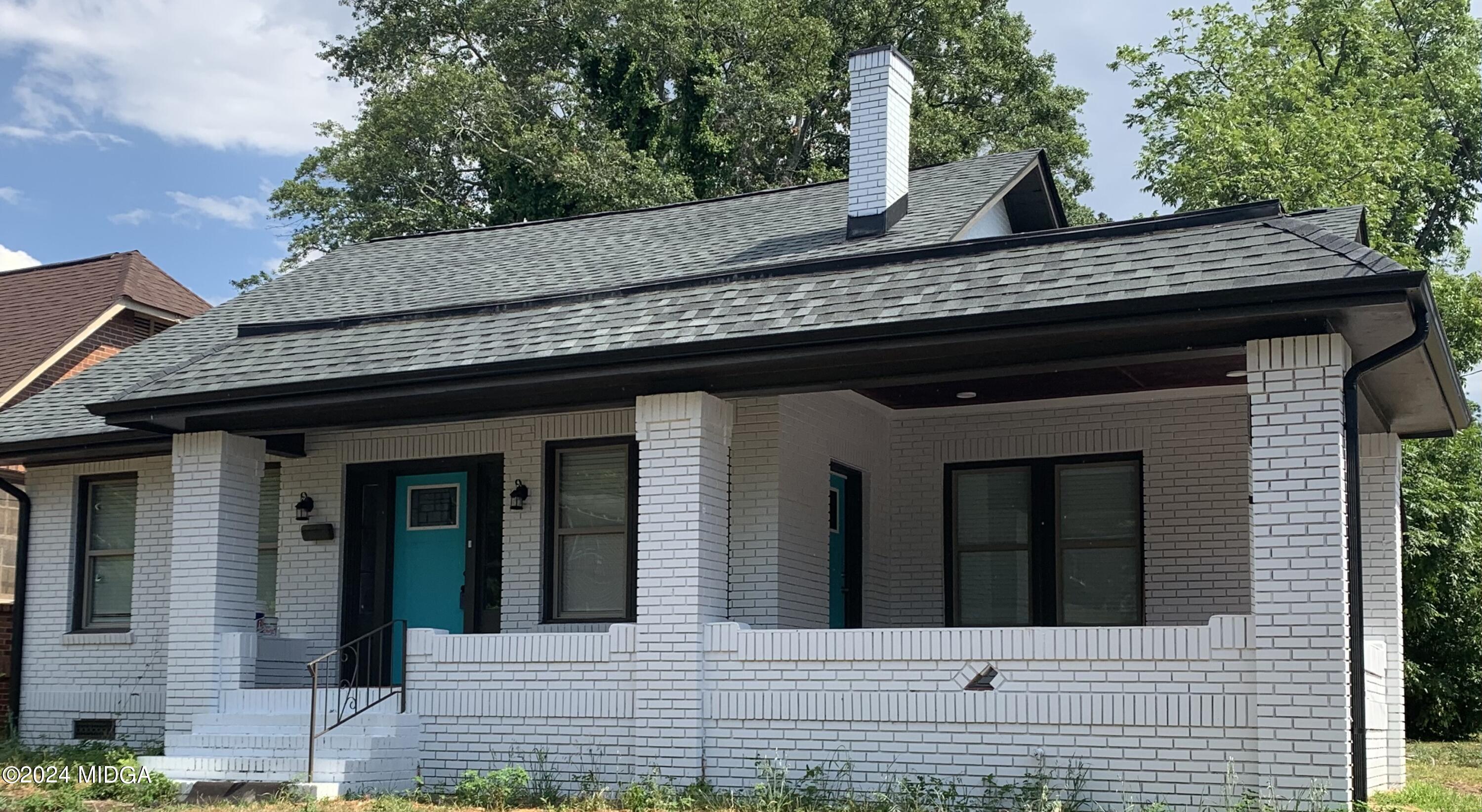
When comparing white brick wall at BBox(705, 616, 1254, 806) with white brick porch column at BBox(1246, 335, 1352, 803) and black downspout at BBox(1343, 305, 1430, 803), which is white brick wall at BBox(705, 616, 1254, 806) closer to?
white brick porch column at BBox(1246, 335, 1352, 803)

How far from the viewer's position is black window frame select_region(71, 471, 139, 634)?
15.2 meters

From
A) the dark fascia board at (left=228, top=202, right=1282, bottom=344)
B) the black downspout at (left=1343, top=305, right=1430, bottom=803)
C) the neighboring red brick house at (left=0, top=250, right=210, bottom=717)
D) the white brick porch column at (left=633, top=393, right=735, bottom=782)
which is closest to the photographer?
the black downspout at (left=1343, top=305, right=1430, bottom=803)

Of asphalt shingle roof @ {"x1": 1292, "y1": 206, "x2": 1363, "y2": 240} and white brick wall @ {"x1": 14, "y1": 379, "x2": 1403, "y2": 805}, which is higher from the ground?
asphalt shingle roof @ {"x1": 1292, "y1": 206, "x2": 1363, "y2": 240}

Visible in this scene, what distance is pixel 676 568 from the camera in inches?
416

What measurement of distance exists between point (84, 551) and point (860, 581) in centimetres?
829

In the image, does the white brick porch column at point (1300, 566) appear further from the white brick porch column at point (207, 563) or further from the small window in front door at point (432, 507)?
the white brick porch column at point (207, 563)

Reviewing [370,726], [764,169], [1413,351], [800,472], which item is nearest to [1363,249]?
[1413,351]

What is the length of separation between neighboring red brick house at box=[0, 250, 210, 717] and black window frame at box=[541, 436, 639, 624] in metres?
8.29

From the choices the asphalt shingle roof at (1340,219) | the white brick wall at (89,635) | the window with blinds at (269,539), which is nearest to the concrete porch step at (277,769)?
the white brick wall at (89,635)

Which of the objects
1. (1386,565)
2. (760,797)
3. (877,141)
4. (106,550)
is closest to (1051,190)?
(877,141)

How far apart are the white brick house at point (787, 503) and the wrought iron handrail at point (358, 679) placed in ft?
0.20

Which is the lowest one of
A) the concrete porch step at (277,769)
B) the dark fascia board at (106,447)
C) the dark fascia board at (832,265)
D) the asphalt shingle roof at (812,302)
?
the concrete porch step at (277,769)

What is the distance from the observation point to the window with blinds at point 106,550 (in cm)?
1534

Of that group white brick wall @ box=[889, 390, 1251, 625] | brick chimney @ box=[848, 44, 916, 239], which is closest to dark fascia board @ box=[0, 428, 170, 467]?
brick chimney @ box=[848, 44, 916, 239]
